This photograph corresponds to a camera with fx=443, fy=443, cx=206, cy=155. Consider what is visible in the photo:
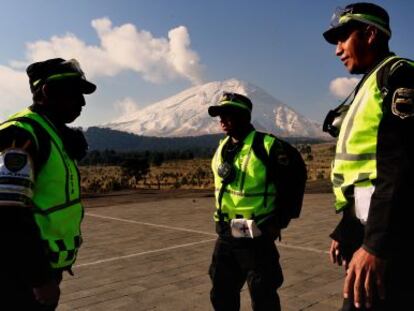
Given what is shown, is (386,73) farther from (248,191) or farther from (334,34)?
(248,191)

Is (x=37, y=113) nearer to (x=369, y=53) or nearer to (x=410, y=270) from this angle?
(x=369, y=53)

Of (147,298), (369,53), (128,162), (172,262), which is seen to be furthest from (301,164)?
(128,162)

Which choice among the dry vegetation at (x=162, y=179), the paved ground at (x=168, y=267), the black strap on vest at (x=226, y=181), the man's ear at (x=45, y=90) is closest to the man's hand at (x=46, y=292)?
the man's ear at (x=45, y=90)

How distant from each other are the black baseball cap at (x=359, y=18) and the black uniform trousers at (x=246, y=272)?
175cm

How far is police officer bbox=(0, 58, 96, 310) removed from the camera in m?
2.14

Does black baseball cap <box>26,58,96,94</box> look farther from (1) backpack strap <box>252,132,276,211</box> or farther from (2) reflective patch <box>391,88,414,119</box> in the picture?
(2) reflective patch <box>391,88,414,119</box>

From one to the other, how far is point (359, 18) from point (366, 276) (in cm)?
123

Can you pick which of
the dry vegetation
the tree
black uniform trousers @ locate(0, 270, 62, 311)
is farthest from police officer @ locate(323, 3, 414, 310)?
the tree

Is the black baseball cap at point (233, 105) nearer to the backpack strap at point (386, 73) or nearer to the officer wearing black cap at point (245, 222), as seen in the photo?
the officer wearing black cap at point (245, 222)

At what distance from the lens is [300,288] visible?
17.9ft

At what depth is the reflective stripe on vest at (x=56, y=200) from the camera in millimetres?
2318

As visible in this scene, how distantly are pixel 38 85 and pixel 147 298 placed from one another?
3.38 m

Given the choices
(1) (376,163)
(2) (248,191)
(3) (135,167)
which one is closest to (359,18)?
(1) (376,163)

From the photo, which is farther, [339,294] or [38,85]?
[339,294]
